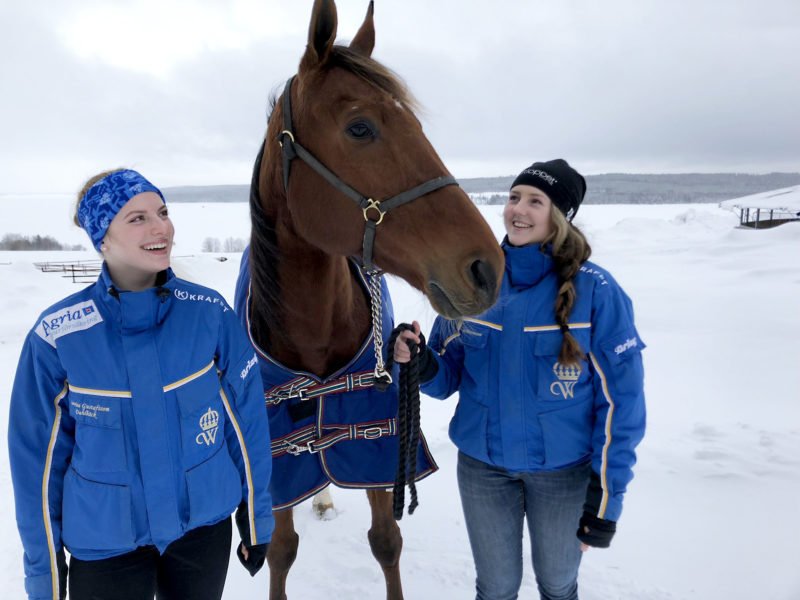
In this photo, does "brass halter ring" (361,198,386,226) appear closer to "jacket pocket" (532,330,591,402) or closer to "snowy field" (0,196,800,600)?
"snowy field" (0,196,800,600)

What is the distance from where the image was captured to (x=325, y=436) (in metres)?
2.26

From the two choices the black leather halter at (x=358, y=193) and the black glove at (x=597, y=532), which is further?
the black glove at (x=597, y=532)

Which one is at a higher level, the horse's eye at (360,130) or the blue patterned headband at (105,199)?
the horse's eye at (360,130)

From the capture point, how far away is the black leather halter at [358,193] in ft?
5.05

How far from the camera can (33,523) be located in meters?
1.36

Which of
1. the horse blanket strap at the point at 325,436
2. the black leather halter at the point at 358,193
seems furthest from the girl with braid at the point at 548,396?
the horse blanket strap at the point at 325,436

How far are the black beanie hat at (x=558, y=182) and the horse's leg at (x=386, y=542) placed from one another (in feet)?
5.61

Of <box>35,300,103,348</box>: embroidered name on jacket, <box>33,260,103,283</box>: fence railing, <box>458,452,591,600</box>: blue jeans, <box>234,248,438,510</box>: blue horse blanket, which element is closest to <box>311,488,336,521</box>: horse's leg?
<box>234,248,438,510</box>: blue horse blanket

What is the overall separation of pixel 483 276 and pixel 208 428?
965 mm

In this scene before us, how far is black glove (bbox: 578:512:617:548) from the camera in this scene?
1.67 metres

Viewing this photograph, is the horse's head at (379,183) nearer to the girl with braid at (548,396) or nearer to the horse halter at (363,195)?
the horse halter at (363,195)

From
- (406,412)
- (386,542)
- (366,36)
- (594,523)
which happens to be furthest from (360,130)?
(386,542)

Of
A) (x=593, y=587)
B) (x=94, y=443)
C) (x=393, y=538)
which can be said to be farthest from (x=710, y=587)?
(x=94, y=443)

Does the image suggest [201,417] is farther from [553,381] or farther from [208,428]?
[553,381]
